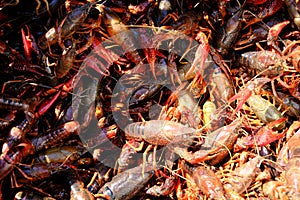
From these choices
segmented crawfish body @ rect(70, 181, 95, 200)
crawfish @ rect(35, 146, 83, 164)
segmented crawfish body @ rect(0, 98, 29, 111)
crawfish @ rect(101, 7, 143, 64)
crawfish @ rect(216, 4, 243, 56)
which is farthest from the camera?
crawfish @ rect(216, 4, 243, 56)

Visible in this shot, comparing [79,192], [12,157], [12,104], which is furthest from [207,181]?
[12,104]

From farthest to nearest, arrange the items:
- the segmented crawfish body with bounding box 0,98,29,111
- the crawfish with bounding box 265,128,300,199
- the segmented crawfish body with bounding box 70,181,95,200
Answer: the segmented crawfish body with bounding box 70,181,95,200 < the segmented crawfish body with bounding box 0,98,29,111 < the crawfish with bounding box 265,128,300,199

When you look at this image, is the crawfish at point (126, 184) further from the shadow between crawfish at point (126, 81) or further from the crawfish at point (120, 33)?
the crawfish at point (120, 33)

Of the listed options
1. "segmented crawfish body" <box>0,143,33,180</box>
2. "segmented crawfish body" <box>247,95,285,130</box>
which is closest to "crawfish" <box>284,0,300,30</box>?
"segmented crawfish body" <box>247,95,285,130</box>

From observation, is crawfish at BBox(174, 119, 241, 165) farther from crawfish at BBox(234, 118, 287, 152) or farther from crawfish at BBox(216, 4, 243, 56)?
crawfish at BBox(216, 4, 243, 56)

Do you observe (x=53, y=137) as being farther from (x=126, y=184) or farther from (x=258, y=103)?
(x=258, y=103)
